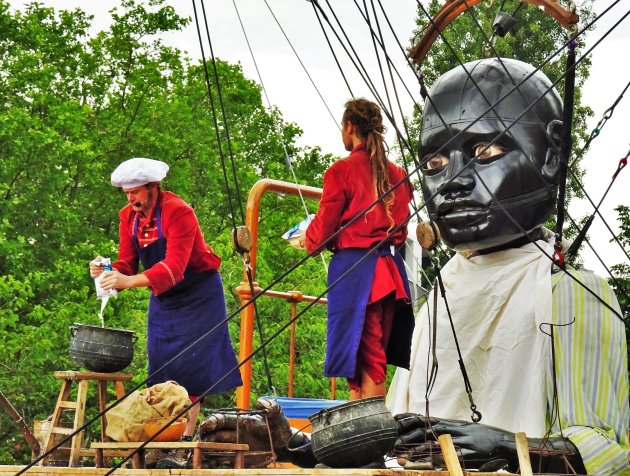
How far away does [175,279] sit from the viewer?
592 cm

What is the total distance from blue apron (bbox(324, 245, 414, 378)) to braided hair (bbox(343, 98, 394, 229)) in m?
0.23

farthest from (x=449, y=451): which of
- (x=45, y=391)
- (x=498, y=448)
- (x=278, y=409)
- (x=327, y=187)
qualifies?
(x=45, y=391)

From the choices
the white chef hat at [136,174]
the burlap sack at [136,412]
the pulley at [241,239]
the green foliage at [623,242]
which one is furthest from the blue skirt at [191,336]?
→ the green foliage at [623,242]

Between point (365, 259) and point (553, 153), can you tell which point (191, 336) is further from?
point (553, 153)

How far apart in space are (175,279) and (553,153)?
1.92 meters

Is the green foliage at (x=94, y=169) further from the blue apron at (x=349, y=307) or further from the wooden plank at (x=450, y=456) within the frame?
the wooden plank at (x=450, y=456)

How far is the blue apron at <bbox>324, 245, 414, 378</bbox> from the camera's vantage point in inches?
223

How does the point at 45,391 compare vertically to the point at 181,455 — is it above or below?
above

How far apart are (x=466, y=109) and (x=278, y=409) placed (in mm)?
1834

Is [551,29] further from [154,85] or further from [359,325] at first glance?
[359,325]

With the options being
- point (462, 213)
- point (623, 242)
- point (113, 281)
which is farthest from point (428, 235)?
point (623, 242)

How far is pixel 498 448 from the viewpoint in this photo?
518cm

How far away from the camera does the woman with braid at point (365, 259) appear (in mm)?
5738

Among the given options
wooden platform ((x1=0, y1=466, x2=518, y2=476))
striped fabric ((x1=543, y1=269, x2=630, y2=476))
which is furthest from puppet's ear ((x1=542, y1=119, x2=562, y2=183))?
wooden platform ((x1=0, y1=466, x2=518, y2=476))
